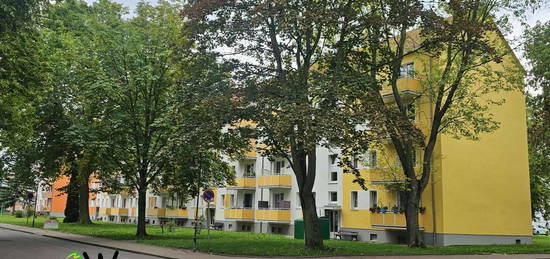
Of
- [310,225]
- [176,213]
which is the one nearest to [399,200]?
[310,225]

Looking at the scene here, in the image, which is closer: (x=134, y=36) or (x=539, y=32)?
(x=539, y=32)

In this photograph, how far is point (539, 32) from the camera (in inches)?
1002

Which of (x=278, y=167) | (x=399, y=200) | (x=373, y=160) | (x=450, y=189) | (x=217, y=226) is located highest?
(x=278, y=167)

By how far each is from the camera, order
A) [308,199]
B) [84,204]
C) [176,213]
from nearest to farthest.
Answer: [308,199]
[84,204]
[176,213]

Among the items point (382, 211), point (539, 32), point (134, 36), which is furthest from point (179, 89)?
point (539, 32)

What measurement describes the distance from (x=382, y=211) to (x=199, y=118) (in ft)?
51.5

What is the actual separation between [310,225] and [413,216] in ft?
21.2

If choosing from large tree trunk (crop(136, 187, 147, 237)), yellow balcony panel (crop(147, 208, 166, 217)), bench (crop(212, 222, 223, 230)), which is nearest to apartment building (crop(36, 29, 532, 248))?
large tree trunk (crop(136, 187, 147, 237))

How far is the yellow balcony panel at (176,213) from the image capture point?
55.7 metres

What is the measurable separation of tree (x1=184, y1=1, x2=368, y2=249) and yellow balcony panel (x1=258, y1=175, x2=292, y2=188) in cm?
1932

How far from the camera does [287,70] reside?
21375 millimetres

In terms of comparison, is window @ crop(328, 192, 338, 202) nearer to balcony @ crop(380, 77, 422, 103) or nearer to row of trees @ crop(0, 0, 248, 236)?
row of trees @ crop(0, 0, 248, 236)

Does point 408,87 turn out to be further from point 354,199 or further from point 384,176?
point 354,199

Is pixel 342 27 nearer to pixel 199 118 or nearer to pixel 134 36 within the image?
pixel 199 118
